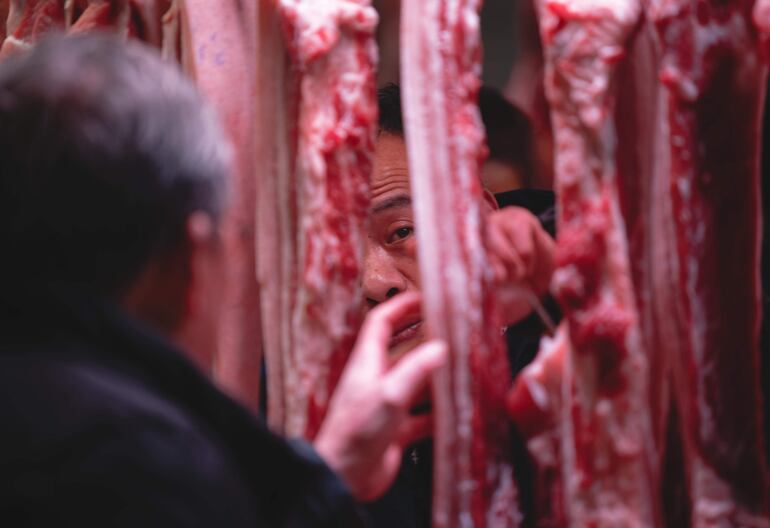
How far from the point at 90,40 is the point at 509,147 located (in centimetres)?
96

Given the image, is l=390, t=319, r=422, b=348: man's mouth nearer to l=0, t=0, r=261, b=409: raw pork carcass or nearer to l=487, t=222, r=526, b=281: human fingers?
l=0, t=0, r=261, b=409: raw pork carcass

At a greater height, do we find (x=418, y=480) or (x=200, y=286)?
(x=200, y=286)

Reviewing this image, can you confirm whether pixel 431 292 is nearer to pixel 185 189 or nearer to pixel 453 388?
pixel 453 388

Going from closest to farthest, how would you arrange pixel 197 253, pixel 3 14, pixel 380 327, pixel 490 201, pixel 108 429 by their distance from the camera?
pixel 108 429, pixel 197 253, pixel 380 327, pixel 490 201, pixel 3 14

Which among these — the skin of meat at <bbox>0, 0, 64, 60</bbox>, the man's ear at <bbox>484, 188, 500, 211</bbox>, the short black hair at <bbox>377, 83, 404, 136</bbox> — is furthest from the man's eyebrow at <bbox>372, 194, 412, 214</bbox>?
the skin of meat at <bbox>0, 0, 64, 60</bbox>

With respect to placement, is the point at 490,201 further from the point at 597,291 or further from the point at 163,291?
the point at 163,291

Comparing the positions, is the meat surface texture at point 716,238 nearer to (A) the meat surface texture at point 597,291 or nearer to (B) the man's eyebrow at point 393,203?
(A) the meat surface texture at point 597,291

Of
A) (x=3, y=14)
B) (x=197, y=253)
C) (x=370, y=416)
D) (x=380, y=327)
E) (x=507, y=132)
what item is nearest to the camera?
(x=197, y=253)

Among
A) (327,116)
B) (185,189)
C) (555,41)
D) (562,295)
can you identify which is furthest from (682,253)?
(185,189)

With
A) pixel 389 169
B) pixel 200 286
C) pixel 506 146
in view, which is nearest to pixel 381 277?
pixel 389 169

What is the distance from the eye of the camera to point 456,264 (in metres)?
1.11

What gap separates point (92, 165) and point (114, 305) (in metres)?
0.12

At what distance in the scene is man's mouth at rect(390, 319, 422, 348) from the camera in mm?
1636

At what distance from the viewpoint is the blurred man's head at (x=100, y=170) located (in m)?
0.77
